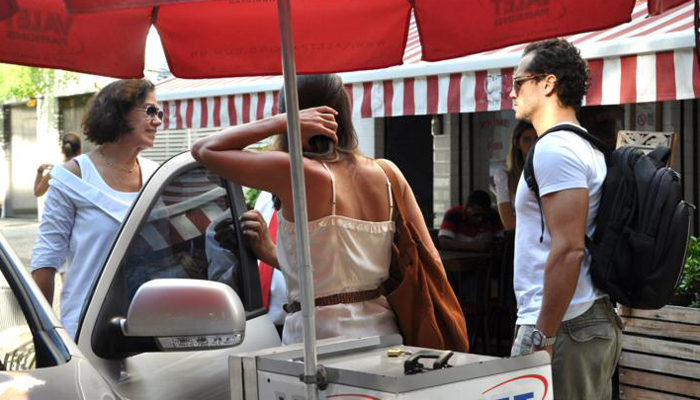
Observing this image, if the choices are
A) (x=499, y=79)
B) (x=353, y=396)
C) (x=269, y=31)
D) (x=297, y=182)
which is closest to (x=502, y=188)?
(x=499, y=79)

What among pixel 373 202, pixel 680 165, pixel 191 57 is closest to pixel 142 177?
pixel 191 57

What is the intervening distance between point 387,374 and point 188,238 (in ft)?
4.31

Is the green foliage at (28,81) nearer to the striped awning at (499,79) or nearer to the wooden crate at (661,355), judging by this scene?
the striped awning at (499,79)

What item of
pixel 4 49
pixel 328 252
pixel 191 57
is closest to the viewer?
pixel 328 252

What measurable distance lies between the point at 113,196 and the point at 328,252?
3.63ft

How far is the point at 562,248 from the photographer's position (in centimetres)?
311

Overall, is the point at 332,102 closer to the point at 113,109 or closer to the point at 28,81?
the point at 113,109

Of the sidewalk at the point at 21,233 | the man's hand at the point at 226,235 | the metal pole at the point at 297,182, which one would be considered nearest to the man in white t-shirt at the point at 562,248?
the man's hand at the point at 226,235

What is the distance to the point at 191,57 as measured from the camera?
151 inches

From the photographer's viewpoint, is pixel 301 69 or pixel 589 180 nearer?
pixel 589 180

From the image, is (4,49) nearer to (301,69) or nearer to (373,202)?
(301,69)

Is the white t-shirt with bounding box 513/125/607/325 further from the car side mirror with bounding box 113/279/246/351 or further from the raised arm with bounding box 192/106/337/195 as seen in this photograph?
the car side mirror with bounding box 113/279/246/351

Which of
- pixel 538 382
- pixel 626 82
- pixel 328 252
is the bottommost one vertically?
pixel 538 382

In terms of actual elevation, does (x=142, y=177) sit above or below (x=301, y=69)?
below
